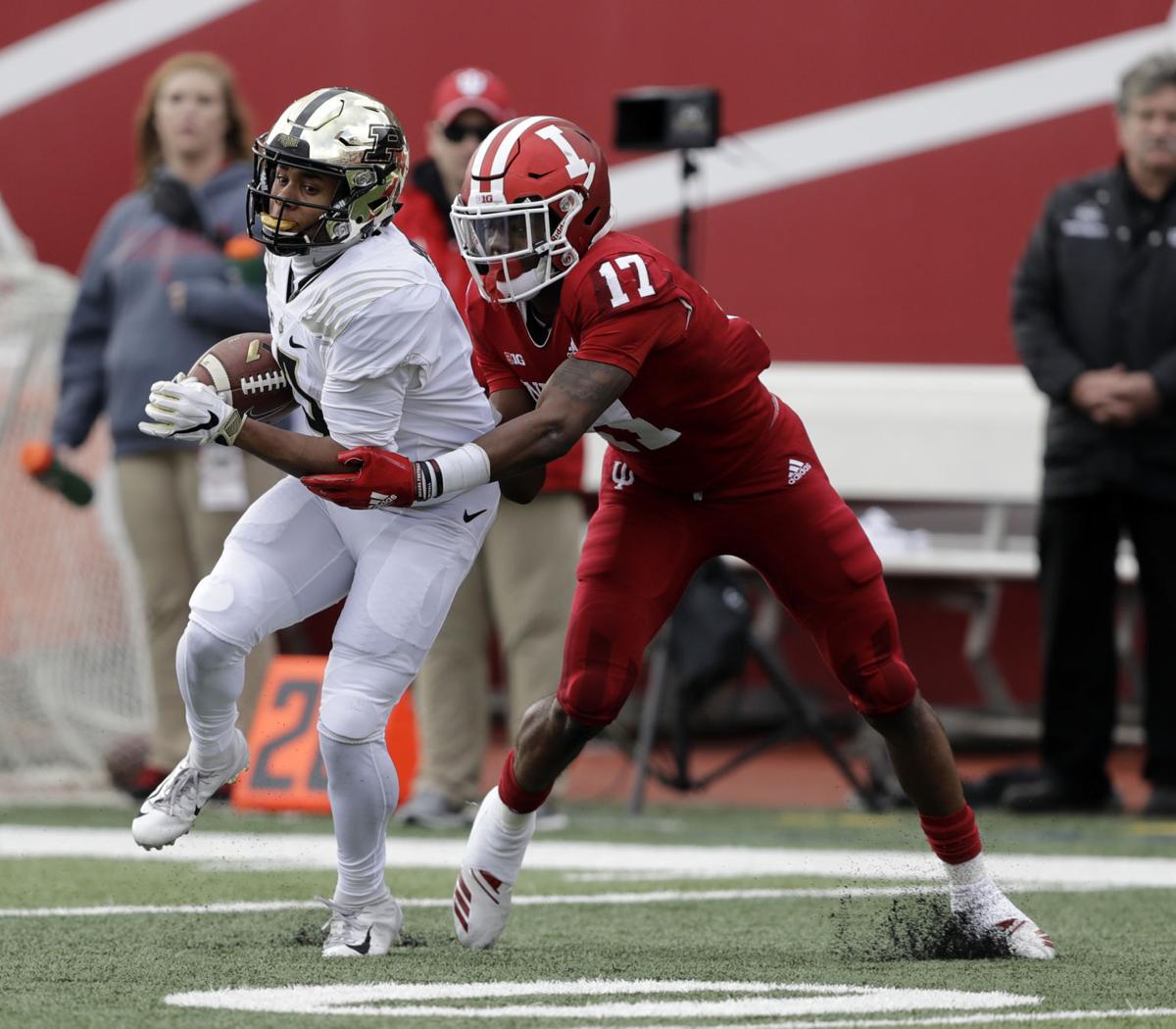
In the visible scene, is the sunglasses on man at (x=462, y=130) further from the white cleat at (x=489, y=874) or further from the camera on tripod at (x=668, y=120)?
the white cleat at (x=489, y=874)

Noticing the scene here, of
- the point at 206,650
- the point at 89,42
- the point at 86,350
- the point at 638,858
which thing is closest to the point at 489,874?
the point at 206,650

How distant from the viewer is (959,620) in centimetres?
970

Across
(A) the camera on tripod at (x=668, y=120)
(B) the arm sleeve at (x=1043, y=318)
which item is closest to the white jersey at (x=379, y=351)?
(A) the camera on tripod at (x=668, y=120)

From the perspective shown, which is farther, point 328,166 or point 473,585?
point 473,585

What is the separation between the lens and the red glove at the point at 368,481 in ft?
13.5

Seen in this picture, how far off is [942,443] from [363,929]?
5.30 meters

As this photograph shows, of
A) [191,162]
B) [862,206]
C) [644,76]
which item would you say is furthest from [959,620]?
[191,162]

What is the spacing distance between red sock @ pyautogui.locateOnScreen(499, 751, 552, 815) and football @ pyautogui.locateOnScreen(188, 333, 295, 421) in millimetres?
876

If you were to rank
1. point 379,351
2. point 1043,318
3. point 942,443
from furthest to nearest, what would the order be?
point 942,443, point 1043,318, point 379,351

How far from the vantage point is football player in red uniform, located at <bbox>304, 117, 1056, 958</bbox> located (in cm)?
427

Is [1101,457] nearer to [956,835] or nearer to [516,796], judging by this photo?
[956,835]

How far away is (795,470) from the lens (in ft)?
15.1

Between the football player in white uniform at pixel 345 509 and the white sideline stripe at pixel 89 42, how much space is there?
5.56 meters

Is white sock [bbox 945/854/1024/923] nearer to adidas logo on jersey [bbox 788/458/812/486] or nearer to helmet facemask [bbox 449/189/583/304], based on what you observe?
adidas logo on jersey [bbox 788/458/812/486]
